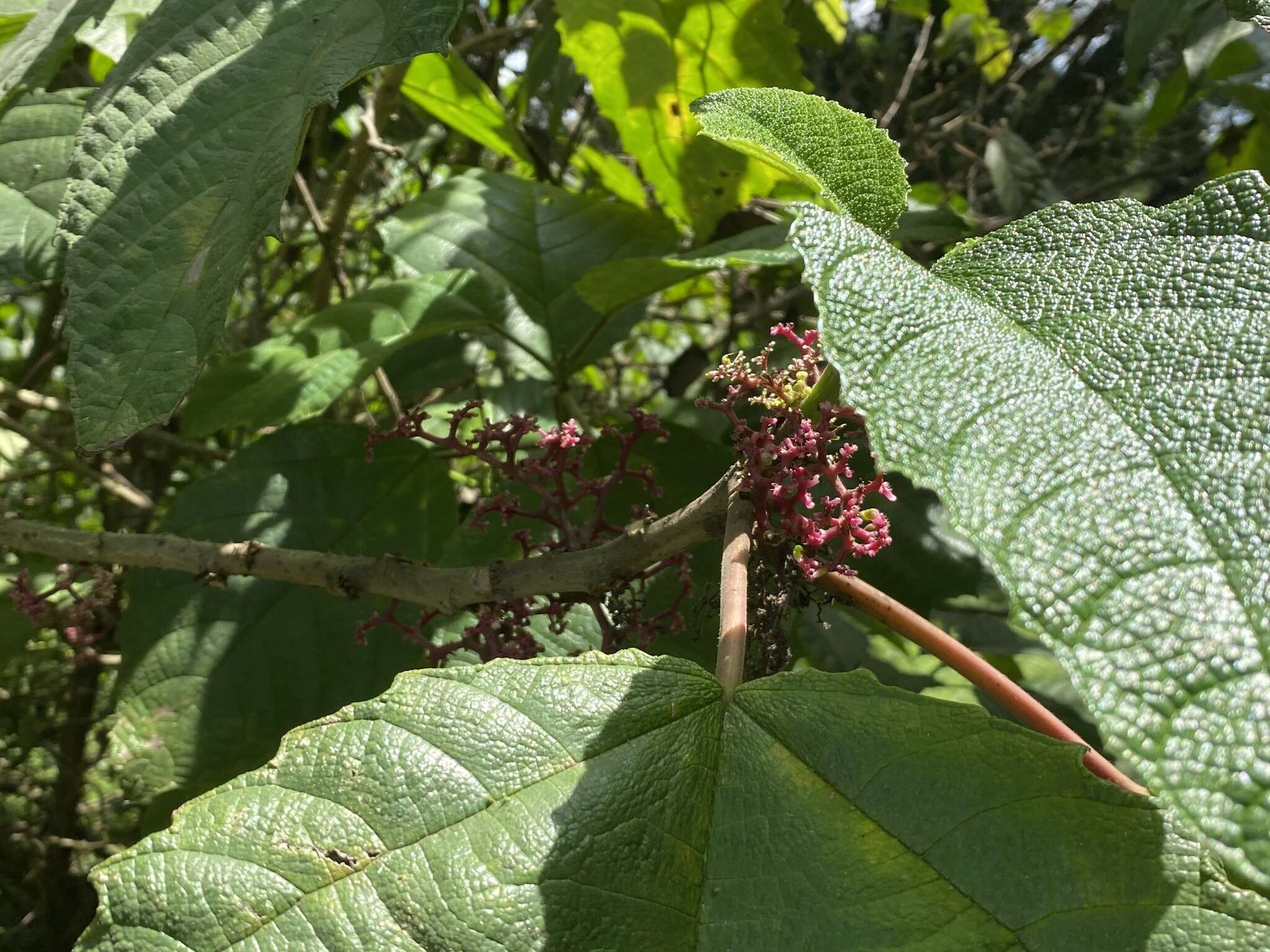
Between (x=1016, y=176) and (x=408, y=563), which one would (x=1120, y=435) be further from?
(x=1016, y=176)

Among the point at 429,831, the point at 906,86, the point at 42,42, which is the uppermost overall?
the point at 906,86

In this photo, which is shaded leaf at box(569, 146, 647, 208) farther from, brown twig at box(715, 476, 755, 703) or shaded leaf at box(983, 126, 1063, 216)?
brown twig at box(715, 476, 755, 703)

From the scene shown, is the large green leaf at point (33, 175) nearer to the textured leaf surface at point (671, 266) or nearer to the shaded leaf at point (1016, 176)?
the textured leaf surface at point (671, 266)

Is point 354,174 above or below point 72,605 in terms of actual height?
above

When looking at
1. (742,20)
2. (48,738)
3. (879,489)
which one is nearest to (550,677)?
(879,489)

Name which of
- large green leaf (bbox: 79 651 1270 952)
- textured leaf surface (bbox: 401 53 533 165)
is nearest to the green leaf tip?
large green leaf (bbox: 79 651 1270 952)

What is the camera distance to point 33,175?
43.4 inches

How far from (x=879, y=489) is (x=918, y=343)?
0.19 metres

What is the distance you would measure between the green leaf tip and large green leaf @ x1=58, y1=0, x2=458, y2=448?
211mm

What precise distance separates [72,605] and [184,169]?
0.71 m

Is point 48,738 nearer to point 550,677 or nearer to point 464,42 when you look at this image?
point 464,42

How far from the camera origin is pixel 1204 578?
1.31 feet

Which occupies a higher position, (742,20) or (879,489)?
(742,20)

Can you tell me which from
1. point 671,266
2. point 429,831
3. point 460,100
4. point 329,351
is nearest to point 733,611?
point 429,831
